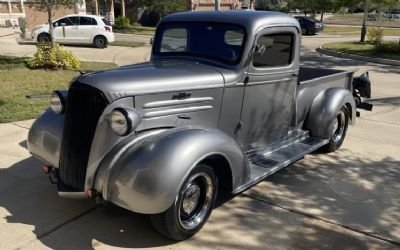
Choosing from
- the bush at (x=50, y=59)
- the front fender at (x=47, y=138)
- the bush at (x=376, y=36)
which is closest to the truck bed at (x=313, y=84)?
the front fender at (x=47, y=138)

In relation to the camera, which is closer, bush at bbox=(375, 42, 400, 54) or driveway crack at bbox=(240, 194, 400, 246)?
driveway crack at bbox=(240, 194, 400, 246)

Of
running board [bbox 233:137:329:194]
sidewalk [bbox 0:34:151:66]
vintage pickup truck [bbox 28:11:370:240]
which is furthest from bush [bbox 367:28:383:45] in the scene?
vintage pickup truck [bbox 28:11:370:240]

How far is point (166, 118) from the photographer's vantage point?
3.84 metres

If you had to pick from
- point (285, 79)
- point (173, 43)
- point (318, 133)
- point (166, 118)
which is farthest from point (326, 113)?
point (166, 118)

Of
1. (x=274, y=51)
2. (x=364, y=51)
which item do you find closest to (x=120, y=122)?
(x=274, y=51)

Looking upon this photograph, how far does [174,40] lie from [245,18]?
879 mm

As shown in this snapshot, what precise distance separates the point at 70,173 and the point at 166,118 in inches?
37.8

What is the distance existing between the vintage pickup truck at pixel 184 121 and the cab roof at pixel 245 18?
0.5 inches

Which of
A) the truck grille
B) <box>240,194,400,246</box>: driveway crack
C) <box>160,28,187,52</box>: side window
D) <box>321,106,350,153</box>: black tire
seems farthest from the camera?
<box>321,106,350,153</box>: black tire

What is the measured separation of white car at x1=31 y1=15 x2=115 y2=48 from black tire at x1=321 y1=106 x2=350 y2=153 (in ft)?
52.3

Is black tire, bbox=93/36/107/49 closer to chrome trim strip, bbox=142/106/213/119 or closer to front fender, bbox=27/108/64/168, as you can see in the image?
front fender, bbox=27/108/64/168

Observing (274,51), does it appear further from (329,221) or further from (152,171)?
(152,171)

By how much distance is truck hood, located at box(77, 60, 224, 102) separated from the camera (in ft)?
11.7

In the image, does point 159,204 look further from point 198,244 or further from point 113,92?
point 113,92
